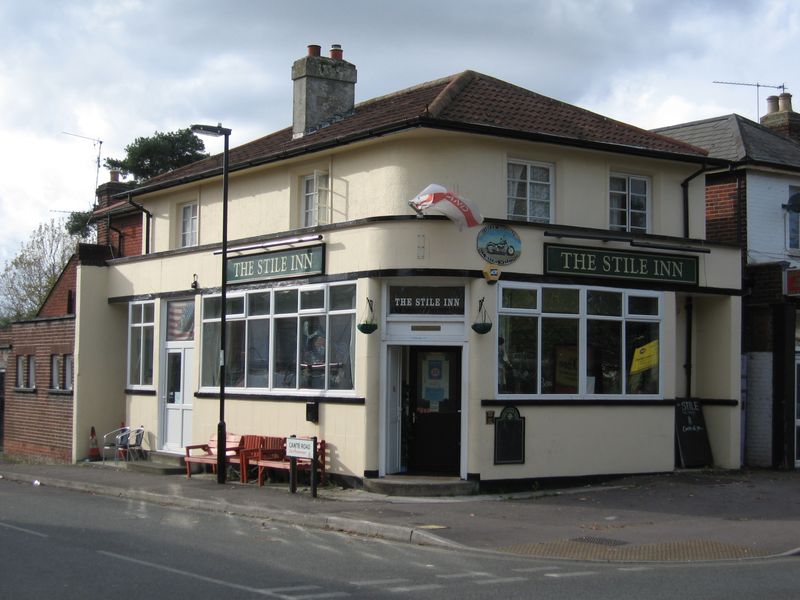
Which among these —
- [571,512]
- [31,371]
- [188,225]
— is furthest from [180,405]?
[571,512]

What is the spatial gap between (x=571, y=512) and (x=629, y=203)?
661cm

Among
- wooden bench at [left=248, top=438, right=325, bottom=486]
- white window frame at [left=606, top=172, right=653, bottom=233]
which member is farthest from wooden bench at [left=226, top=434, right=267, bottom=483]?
white window frame at [left=606, top=172, right=653, bottom=233]

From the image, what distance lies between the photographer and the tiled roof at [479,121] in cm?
1683

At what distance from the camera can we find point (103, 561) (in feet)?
33.8

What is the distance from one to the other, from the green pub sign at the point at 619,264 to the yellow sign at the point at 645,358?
1.25 meters

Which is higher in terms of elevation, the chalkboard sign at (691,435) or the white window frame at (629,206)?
the white window frame at (629,206)

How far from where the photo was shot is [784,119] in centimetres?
2481

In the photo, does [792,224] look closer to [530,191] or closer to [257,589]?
[530,191]

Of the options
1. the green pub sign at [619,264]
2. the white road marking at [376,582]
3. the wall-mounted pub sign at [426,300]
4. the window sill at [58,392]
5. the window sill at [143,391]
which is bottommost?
the white road marking at [376,582]

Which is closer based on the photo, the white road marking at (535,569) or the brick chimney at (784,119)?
the white road marking at (535,569)

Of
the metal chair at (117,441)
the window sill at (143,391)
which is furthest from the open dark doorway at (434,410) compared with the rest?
the metal chair at (117,441)

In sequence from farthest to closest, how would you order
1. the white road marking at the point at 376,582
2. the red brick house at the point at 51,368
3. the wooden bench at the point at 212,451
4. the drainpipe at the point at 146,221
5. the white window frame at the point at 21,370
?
the white window frame at the point at 21,370
the red brick house at the point at 51,368
the drainpipe at the point at 146,221
the wooden bench at the point at 212,451
the white road marking at the point at 376,582

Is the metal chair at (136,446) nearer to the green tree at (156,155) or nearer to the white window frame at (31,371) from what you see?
the white window frame at (31,371)

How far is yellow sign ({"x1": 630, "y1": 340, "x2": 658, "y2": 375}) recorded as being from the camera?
59.9 ft
